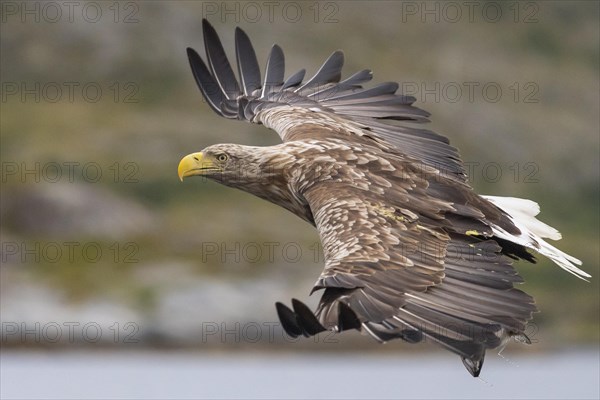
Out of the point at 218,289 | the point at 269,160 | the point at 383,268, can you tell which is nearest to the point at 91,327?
the point at 218,289

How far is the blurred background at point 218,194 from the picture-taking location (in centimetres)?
2666

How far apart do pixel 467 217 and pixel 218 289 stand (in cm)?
2299

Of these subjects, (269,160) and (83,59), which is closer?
(269,160)

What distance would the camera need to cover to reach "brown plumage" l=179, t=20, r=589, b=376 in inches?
368

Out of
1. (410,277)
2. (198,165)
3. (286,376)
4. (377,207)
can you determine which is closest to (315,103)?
(198,165)

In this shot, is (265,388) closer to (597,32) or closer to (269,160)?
(269,160)

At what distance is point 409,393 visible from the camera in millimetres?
20406

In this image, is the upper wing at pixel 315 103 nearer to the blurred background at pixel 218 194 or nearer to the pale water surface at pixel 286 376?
the pale water surface at pixel 286 376

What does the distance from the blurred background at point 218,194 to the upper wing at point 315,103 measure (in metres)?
6.76

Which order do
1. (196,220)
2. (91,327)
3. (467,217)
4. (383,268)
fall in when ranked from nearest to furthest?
(383,268), (467,217), (91,327), (196,220)

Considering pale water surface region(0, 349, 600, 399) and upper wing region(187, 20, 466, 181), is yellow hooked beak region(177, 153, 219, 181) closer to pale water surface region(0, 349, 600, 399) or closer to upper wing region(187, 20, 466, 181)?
upper wing region(187, 20, 466, 181)

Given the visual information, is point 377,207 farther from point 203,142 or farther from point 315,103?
point 203,142

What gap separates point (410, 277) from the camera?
978 centimetres

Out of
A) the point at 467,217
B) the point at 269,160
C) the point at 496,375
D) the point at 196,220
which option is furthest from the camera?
the point at 196,220
